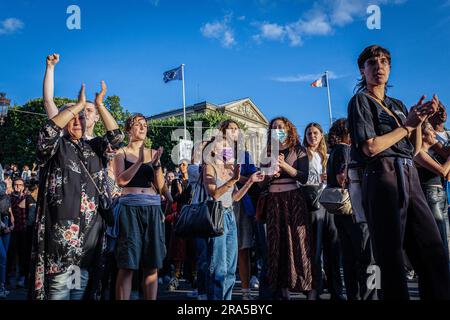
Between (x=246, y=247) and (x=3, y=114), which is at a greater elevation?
(x=3, y=114)

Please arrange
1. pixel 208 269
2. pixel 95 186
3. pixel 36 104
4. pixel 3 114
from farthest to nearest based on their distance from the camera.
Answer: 1. pixel 36 104
2. pixel 3 114
3. pixel 208 269
4. pixel 95 186

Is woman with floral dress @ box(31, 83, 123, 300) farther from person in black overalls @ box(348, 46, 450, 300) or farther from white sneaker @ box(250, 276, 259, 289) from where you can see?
white sneaker @ box(250, 276, 259, 289)

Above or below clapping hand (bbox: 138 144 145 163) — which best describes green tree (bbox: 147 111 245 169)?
above

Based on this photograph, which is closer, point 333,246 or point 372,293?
point 372,293

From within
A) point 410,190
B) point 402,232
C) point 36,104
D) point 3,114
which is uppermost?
point 36,104

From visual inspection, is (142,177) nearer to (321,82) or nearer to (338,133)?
(338,133)

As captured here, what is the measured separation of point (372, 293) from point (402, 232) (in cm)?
188

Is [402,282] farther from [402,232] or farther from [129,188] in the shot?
[129,188]

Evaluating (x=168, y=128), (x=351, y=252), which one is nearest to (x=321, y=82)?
(x=168, y=128)

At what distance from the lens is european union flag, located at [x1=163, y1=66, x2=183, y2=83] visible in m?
40.7

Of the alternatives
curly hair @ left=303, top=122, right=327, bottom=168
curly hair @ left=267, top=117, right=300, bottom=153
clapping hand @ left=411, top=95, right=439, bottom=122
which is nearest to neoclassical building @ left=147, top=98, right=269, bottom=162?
curly hair @ left=303, top=122, right=327, bottom=168

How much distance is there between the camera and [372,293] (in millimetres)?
4375
